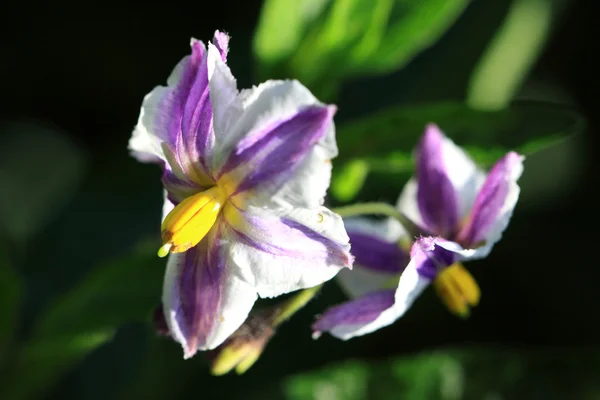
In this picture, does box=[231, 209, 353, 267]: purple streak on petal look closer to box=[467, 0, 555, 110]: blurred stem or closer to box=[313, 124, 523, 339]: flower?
box=[313, 124, 523, 339]: flower

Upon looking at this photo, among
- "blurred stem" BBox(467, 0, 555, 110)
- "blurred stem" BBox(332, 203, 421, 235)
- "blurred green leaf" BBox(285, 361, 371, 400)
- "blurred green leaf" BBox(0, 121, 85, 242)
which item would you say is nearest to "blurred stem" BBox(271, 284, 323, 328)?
"blurred stem" BBox(332, 203, 421, 235)

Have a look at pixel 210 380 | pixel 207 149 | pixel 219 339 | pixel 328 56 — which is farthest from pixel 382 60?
pixel 210 380

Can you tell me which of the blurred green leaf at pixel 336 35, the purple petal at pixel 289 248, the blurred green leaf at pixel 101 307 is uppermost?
the blurred green leaf at pixel 336 35

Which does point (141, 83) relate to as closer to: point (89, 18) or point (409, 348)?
point (89, 18)

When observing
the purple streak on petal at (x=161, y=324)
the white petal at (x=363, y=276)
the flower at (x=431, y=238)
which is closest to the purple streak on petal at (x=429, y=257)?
the flower at (x=431, y=238)

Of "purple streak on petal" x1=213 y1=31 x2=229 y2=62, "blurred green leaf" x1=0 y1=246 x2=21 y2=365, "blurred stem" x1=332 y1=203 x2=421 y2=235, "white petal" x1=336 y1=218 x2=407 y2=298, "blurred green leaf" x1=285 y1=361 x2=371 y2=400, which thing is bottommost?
"blurred green leaf" x1=285 y1=361 x2=371 y2=400

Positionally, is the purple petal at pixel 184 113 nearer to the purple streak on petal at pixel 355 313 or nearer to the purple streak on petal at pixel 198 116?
the purple streak on petal at pixel 198 116
